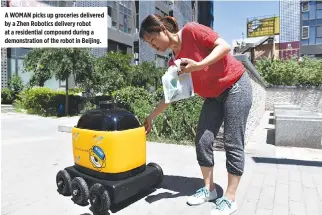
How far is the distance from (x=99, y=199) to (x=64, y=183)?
60cm

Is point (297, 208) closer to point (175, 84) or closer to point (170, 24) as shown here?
point (175, 84)

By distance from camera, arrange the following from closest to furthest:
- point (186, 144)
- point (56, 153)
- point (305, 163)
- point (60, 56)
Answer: point (305, 163), point (56, 153), point (186, 144), point (60, 56)

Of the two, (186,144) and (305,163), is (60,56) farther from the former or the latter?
(305,163)

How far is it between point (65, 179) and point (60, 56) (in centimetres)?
973

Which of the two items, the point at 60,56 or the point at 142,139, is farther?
the point at 60,56

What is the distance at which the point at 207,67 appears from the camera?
2.34 m

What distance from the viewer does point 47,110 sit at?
1284 cm

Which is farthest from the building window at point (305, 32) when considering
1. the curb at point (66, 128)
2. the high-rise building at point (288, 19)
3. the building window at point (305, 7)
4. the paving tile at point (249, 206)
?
the paving tile at point (249, 206)

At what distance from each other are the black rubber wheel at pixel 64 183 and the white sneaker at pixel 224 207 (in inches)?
53.7

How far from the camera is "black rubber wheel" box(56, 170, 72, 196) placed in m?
2.80

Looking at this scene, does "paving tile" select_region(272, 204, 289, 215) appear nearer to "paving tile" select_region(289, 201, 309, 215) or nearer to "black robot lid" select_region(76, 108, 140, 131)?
"paving tile" select_region(289, 201, 309, 215)

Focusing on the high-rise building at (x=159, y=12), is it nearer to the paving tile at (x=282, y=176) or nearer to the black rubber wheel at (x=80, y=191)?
the paving tile at (x=282, y=176)

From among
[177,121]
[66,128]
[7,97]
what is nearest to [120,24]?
[7,97]

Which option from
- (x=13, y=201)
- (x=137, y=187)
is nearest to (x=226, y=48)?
(x=137, y=187)
